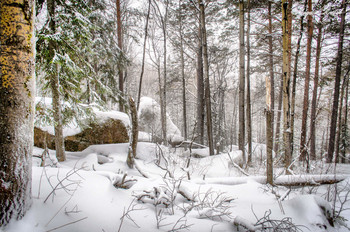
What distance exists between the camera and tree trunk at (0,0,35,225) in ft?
3.56

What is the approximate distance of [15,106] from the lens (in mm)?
1139

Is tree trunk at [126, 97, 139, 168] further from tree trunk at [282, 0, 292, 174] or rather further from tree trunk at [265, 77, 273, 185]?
tree trunk at [282, 0, 292, 174]

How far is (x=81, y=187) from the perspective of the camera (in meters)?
1.55

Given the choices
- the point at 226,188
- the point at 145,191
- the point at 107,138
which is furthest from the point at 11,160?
the point at 107,138

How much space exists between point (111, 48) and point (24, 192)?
682cm

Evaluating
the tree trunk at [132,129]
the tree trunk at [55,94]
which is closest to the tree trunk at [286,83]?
the tree trunk at [132,129]

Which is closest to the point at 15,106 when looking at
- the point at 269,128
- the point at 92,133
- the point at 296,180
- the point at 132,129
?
the point at 269,128

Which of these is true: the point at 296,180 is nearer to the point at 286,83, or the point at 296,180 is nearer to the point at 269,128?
the point at 269,128

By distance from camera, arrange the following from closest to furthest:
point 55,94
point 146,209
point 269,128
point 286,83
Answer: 1. point 146,209
2. point 269,128
3. point 55,94
4. point 286,83

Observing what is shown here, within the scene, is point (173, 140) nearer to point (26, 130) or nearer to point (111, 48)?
point (111, 48)

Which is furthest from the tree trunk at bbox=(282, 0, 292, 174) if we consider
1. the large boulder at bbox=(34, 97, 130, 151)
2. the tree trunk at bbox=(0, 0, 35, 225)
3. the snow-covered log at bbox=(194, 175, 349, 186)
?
the large boulder at bbox=(34, 97, 130, 151)

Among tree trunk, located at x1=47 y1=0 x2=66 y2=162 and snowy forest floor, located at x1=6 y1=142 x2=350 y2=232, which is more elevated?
tree trunk, located at x1=47 y1=0 x2=66 y2=162

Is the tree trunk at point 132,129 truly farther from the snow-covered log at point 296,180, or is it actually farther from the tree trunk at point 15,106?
the tree trunk at point 15,106

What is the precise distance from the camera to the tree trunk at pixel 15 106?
1.08 metres
